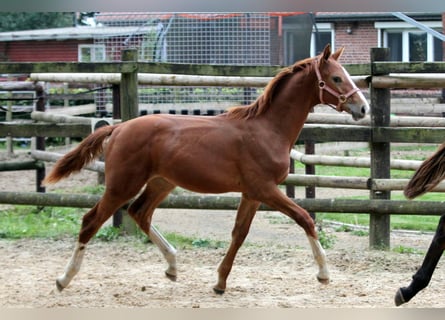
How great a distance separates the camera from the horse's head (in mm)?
5113

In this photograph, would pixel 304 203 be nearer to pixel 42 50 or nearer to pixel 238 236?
pixel 238 236

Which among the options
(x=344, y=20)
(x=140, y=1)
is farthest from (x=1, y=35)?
(x=140, y=1)

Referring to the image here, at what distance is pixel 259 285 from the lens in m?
5.55

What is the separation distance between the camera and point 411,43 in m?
20.1

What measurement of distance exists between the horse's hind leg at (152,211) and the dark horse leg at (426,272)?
1716 mm

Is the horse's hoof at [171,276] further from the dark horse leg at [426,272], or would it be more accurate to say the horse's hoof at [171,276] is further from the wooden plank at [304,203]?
the dark horse leg at [426,272]

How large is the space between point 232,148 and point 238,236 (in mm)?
671

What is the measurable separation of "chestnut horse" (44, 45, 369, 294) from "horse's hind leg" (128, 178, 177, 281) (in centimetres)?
17

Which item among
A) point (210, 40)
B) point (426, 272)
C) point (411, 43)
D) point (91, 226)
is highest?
point (411, 43)

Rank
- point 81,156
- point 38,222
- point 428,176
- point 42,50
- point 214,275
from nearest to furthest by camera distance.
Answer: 1. point 428,176
2. point 81,156
3. point 214,275
4. point 38,222
5. point 42,50

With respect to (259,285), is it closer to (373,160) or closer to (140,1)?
(373,160)

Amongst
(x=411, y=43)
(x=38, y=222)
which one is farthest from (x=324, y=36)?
(x=38, y=222)

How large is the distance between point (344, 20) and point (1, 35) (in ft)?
39.8

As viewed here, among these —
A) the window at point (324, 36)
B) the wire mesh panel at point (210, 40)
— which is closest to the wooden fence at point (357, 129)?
the wire mesh panel at point (210, 40)
